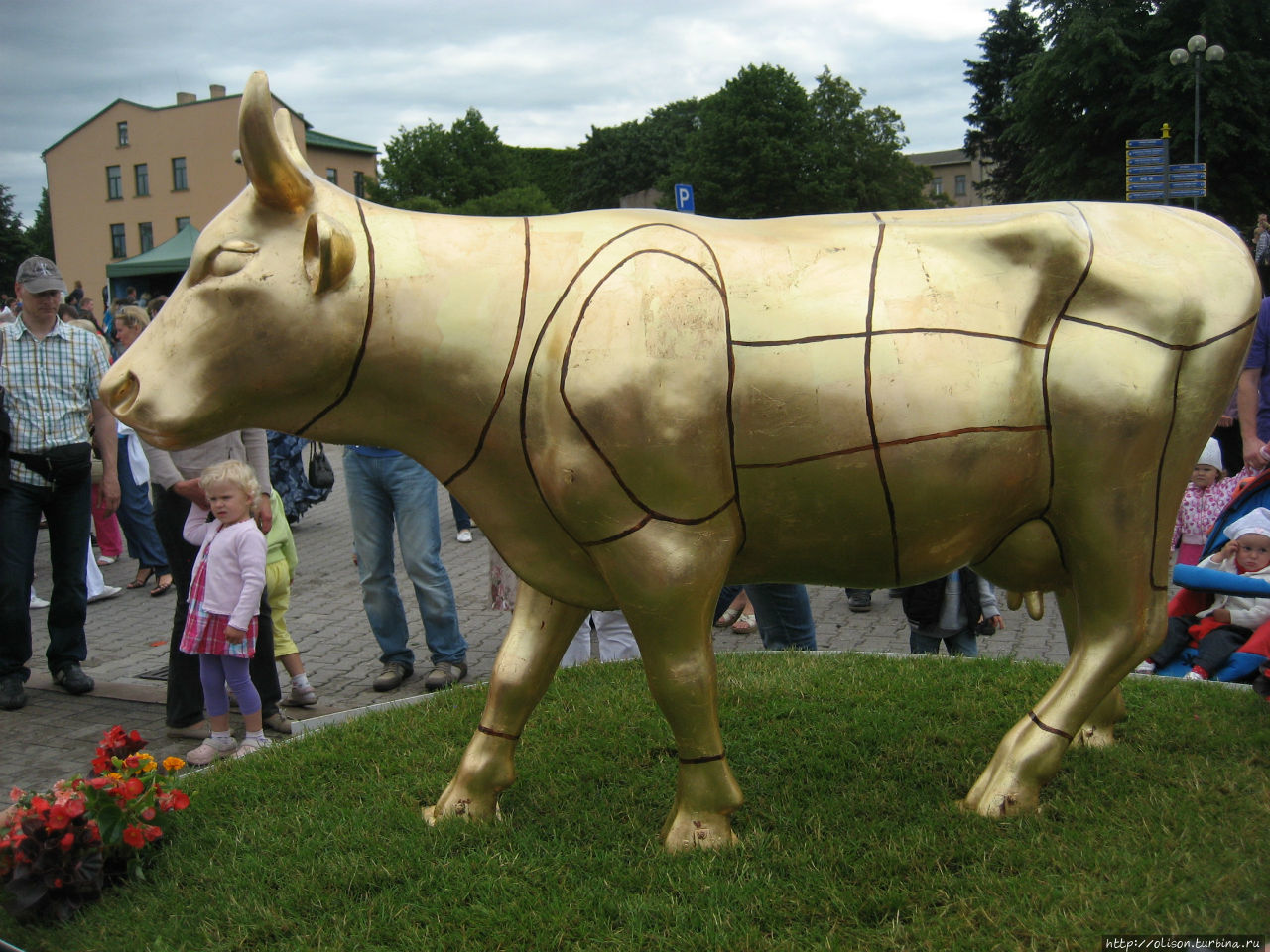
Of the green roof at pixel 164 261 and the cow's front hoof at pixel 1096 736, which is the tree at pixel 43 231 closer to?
the green roof at pixel 164 261

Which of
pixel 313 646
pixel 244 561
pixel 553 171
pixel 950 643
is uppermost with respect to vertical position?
pixel 553 171

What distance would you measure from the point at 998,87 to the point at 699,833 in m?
51.3

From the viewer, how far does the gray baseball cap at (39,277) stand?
5.73m

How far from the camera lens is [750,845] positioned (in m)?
3.20

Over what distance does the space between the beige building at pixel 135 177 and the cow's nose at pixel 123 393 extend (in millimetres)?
51013

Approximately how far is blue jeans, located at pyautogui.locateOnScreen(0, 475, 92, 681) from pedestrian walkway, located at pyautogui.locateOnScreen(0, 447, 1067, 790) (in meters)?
0.28

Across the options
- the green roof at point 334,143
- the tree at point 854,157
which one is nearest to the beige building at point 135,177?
the green roof at point 334,143

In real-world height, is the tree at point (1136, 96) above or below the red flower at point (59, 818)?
above

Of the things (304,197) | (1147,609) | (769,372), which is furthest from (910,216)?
(304,197)

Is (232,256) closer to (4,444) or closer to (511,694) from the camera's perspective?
(511,694)

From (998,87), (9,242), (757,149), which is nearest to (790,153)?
(757,149)

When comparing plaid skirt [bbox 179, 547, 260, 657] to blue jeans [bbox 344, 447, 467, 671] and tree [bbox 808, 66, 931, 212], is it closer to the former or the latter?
blue jeans [bbox 344, 447, 467, 671]

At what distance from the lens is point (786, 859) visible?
3131 millimetres

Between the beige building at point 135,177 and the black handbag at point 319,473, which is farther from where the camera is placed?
the beige building at point 135,177
